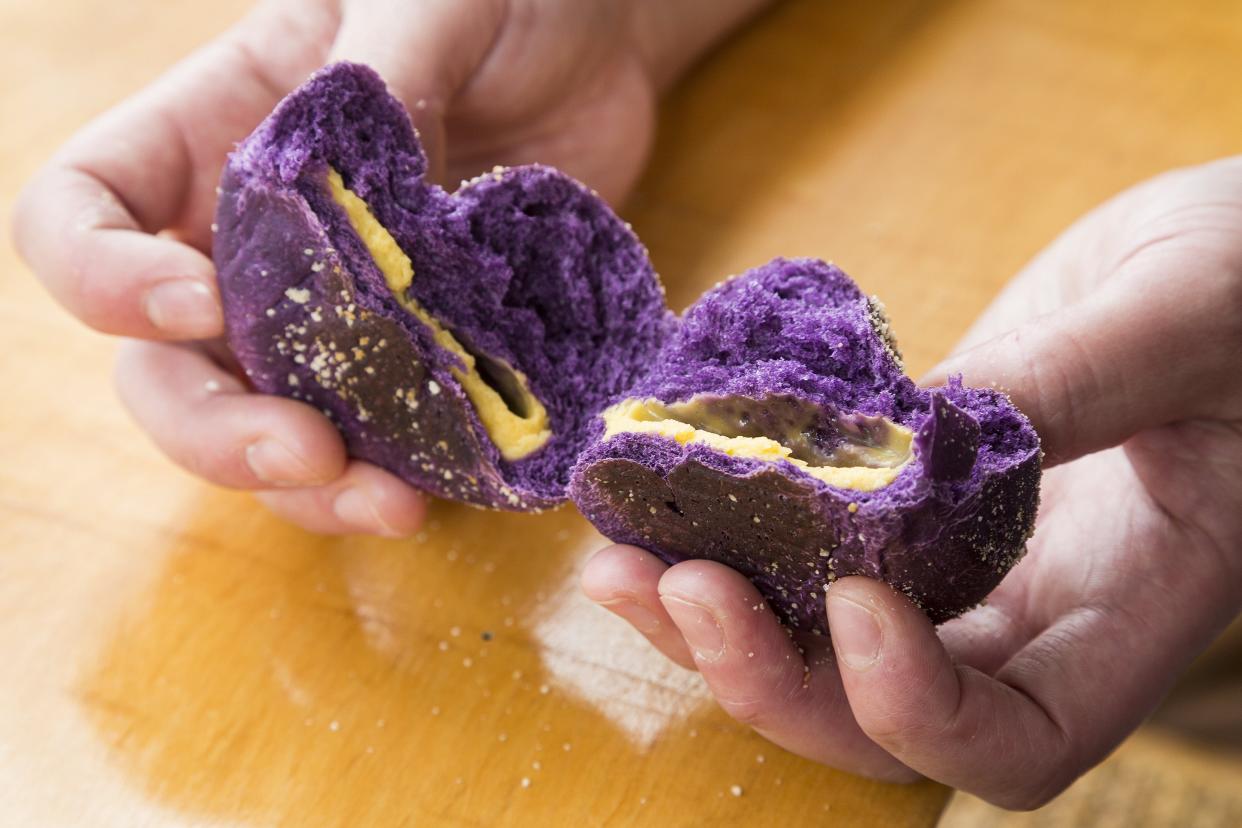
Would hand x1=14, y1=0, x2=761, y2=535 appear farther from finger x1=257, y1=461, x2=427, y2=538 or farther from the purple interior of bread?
the purple interior of bread

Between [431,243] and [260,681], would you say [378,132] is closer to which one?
[431,243]

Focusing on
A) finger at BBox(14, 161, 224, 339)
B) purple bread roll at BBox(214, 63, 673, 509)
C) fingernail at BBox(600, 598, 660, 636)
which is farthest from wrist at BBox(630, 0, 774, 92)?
fingernail at BBox(600, 598, 660, 636)

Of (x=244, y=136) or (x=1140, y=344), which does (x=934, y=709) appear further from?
(x=244, y=136)

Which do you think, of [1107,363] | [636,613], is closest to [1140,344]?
[1107,363]

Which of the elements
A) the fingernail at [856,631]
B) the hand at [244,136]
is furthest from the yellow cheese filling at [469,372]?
the fingernail at [856,631]

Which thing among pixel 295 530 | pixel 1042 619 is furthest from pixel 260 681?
pixel 1042 619
